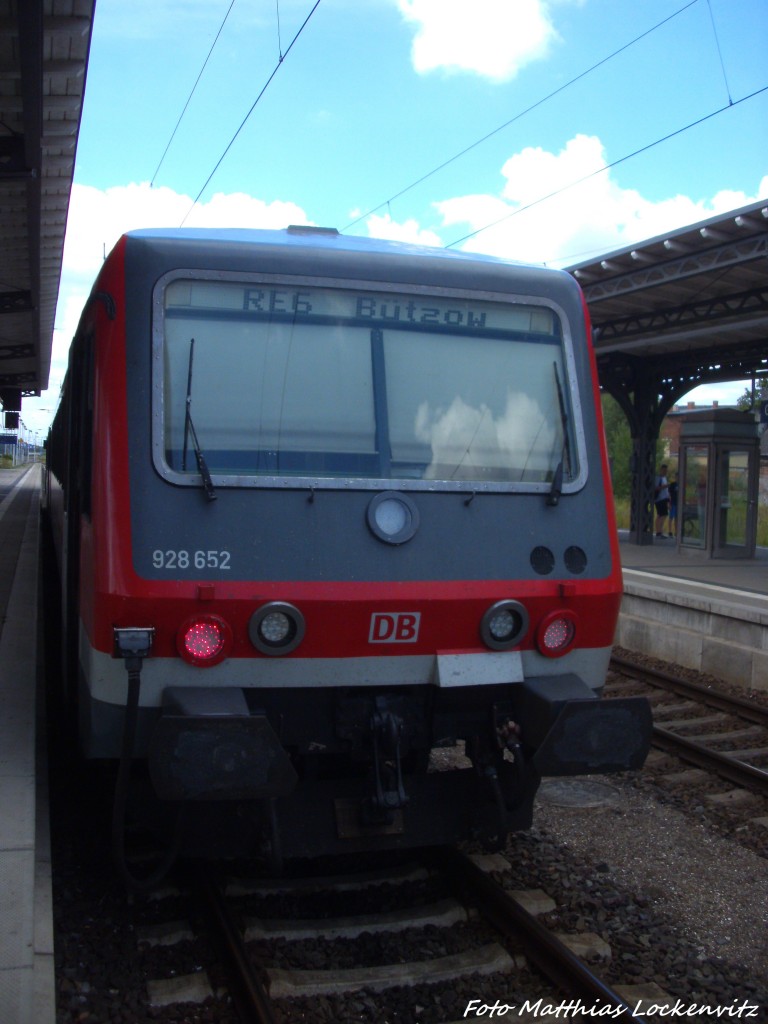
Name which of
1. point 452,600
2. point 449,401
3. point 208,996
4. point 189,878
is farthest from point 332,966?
Answer: point 449,401

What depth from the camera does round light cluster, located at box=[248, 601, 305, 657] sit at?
4000mm

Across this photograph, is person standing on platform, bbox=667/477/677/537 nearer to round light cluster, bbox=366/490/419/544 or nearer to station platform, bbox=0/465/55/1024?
station platform, bbox=0/465/55/1024

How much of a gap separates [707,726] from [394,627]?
494 cm

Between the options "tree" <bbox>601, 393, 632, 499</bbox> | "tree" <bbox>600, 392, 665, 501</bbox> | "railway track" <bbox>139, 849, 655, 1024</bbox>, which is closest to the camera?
"railway track" <bbox>139, 849, 655, 1024</bbox>

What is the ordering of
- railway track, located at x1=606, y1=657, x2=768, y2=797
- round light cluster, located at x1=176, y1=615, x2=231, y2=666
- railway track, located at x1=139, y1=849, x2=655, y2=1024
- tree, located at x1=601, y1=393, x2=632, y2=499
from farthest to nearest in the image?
tree, located at x1=601, y1=393, x2=632, y2=499 → railway track, located at x1=606, y1=657, x2=768, y2=797 → round light cluster, located at x1=176, y1=615, x2=231, y2=666 → railway track, located at x1=139, y1=849, x2=655, y2=1024

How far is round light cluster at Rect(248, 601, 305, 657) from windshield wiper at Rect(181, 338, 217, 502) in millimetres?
489

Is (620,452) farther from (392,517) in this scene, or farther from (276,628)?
(276,628)

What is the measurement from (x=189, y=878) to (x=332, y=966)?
38.8 inches

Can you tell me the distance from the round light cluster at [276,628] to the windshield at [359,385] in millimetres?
525

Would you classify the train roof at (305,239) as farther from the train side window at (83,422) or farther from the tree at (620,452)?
the tree at (620,452)

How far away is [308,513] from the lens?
13.7 ft

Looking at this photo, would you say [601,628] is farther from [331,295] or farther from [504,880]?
[331,295]

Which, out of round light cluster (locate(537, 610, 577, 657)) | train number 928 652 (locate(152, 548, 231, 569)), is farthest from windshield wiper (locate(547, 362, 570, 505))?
train number 928 652 (locate(152, 548, 231, 569))

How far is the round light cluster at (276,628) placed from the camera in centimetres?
400
